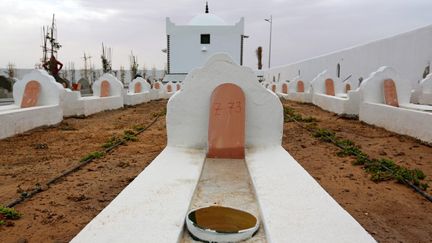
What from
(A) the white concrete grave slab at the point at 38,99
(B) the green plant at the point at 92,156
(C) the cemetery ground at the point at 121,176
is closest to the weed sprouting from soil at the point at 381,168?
(C) the cemetery ground at the point at 121,176

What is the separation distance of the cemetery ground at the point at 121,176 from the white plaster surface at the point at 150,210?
0.53 meters

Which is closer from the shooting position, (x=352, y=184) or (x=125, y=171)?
(x=352, y=184)

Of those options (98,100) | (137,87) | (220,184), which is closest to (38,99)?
(98,100)

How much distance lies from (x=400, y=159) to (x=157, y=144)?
14.1ft

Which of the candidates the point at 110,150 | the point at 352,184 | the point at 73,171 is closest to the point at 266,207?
the point at 352,184

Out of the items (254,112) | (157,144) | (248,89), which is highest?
(248,89)

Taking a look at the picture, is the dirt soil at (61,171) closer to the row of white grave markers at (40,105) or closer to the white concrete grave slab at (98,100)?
the row of white grave markers at (40,105)

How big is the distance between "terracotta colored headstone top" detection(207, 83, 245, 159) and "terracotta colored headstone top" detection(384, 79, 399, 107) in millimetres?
6050

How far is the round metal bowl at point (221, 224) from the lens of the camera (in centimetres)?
239

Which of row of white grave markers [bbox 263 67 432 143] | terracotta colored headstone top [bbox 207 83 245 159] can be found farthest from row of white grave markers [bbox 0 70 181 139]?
row of white grave markers [bbox 263 67 432 143]

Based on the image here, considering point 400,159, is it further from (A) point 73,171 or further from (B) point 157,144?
(A) point 73,171

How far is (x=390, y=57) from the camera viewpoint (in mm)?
14219

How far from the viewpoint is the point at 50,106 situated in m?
9.39

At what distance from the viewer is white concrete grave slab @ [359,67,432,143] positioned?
282 inches
